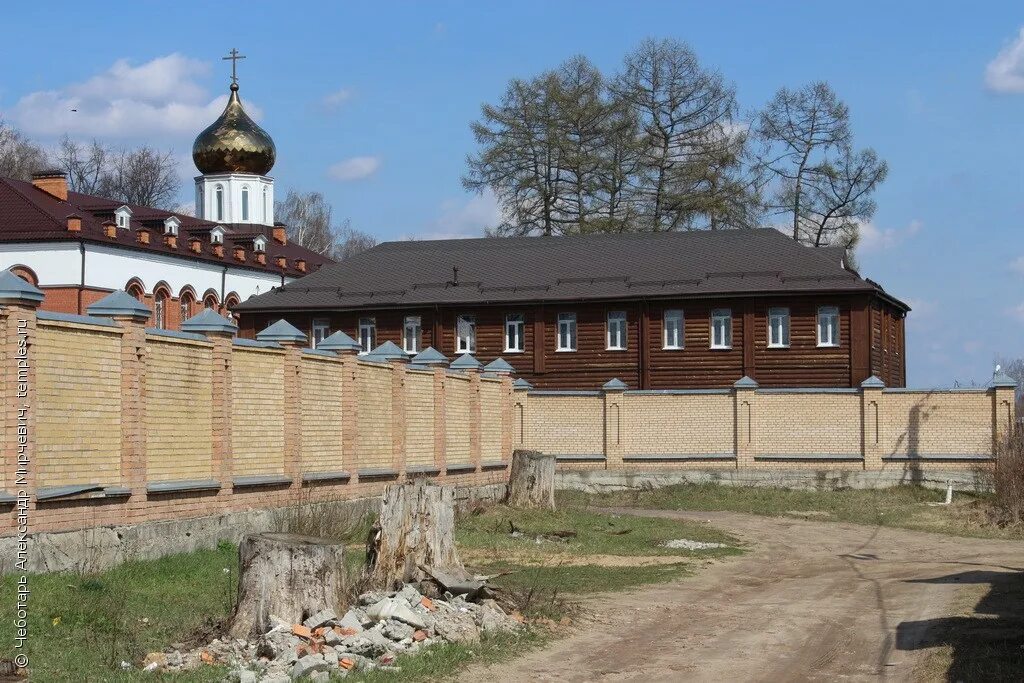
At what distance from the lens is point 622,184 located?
54156 mm

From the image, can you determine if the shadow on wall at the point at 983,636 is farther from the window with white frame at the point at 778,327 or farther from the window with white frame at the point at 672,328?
the window with white frame at the point at 672,328

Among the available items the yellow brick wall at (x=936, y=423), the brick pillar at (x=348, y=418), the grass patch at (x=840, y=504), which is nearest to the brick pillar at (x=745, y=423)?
the grass patch at (x=840, y=504)

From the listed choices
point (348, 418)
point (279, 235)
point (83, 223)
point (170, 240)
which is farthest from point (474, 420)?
point (279, 235)

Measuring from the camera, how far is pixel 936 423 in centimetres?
3141

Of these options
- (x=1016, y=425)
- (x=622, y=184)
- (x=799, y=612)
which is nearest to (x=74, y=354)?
(x=799, y=612)

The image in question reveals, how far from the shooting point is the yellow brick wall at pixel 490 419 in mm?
29073

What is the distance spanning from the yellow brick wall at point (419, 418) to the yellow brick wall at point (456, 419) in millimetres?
818

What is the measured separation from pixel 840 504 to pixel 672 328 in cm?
1348

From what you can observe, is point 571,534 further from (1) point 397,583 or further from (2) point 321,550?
(2) point 321,550

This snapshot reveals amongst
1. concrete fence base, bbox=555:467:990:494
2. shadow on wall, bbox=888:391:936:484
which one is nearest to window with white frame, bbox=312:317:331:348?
concrete fence base, bbox=555:467:990:494

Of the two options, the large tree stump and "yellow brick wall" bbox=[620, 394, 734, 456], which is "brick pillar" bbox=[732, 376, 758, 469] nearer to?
"yellow brick wall" bbox=[620, 394, 734, 456]

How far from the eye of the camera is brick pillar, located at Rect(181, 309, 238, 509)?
17.1 metres

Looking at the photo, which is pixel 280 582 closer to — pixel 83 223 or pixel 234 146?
pixel 83 223

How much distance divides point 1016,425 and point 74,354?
18568 millimetres
